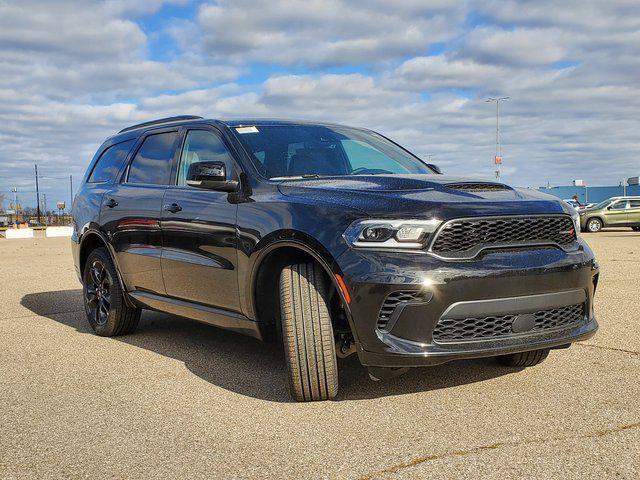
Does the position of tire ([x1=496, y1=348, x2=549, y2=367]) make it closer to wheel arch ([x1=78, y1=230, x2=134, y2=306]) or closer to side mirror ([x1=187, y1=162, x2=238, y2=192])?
side mirror ([x1=187, y1=162, x2=238, y2=192])

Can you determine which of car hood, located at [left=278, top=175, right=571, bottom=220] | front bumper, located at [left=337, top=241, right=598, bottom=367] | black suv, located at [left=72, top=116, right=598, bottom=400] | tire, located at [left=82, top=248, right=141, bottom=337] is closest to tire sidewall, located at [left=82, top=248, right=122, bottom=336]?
tire, located at [left=82, top=248, right=141, bottom=337]

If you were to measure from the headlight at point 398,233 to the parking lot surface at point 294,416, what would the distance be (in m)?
0.89

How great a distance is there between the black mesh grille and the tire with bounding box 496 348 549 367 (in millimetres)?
1353

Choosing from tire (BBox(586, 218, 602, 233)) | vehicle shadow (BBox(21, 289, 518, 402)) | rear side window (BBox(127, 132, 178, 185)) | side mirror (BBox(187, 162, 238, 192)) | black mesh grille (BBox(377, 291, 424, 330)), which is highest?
rear side window (BBox(127, 132, 178, 185))

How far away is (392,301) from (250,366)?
5.64 feet

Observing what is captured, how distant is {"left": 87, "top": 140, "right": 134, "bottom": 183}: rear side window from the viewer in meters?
6.53

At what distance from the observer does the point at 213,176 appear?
4621 millimetres

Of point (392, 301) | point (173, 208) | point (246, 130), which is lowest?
point (392, 301)

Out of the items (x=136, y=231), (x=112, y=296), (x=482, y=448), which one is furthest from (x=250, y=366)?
(x=482, y=448)

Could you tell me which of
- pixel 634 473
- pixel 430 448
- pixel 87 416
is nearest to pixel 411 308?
pixel 430 448

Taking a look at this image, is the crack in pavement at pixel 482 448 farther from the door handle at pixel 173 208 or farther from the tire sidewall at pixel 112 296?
the tire sidewall at pixel 112 296

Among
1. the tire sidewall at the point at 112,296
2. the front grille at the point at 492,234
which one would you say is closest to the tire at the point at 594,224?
the tire sidewall at the point at 112,296

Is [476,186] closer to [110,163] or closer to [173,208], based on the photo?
[173,208]

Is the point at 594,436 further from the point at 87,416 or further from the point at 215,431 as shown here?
the point at 87,416
